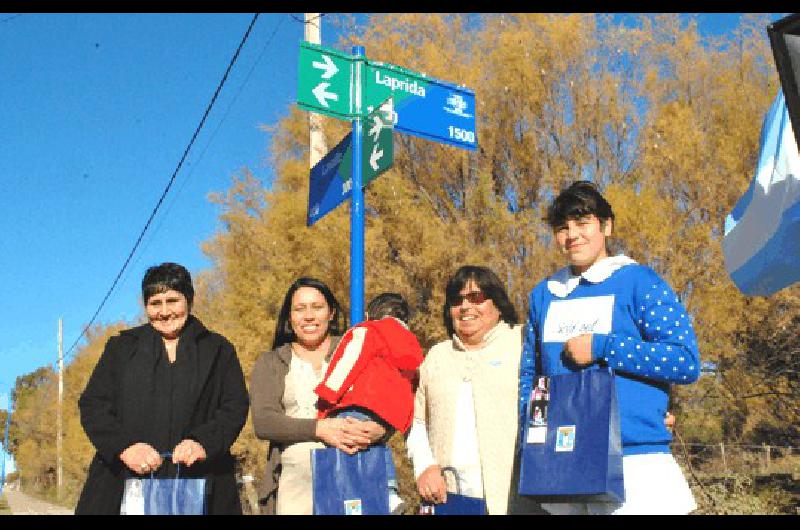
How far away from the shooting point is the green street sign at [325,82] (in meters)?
4.77

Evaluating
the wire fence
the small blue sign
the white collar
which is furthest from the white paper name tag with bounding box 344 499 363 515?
the wire fence

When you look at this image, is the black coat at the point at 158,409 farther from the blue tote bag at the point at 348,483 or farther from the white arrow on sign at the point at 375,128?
the white arrow on sign at the point at 375,128

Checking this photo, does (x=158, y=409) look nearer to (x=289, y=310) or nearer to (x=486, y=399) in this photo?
(x=289, y=310)

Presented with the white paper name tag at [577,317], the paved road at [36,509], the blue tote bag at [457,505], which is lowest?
the paved road at [36,509]

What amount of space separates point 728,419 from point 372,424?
1118cm

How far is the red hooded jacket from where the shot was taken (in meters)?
2.98

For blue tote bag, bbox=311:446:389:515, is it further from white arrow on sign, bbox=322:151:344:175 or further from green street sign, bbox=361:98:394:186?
white arrow on sign, bbox=322:151:344:175

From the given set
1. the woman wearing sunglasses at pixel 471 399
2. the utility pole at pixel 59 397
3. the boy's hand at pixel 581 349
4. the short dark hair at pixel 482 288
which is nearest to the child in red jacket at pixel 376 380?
the woman wearing sunglasses at pixel 471 399

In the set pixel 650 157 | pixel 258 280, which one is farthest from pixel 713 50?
pixel 258 280

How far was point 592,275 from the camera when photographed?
2684 mm

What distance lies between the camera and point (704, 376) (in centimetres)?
1169

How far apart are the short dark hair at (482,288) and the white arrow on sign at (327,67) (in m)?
2.14

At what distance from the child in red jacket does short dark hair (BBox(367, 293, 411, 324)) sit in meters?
0.30

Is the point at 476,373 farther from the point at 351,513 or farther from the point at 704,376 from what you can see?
the point at 704,376
